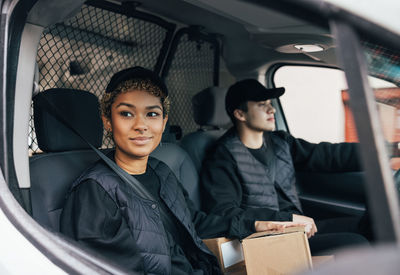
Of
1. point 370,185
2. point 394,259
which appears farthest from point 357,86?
point 394,259

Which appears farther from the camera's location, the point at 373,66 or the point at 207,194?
the point at 207,194

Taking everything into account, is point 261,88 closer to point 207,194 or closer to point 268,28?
point 268,28

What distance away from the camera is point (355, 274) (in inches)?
23.5

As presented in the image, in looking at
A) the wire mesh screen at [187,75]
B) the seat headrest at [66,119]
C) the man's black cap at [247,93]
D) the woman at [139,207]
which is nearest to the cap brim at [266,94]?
the man's black cap at [247,93]

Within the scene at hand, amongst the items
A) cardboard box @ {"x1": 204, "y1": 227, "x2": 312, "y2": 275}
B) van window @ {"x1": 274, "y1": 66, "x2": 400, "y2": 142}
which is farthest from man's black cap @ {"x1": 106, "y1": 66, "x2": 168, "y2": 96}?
van window @ {"x1": 274, "y1": 66, "x2": 400, "y2": 142}

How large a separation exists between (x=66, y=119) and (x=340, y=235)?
1.43m

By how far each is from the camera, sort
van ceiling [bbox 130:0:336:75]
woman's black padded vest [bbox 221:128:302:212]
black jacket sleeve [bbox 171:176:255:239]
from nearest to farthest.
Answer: black jacket sleeve [bbox 171:176:255:239] < van ceiling [bbox 130:0:336:75] < woman's black padded vest [bbox 221:128:302:212]

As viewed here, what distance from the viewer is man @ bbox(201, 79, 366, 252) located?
89.5 inches

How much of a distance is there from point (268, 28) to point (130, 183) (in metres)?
1.19

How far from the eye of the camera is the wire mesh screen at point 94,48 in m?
2.22

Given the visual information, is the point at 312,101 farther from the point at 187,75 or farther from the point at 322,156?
the point at 187,75

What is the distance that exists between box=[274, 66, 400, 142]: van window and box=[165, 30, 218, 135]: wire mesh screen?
47 cm

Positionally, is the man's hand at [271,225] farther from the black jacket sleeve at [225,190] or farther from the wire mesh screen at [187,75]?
the wire mesh screen at [187,75]

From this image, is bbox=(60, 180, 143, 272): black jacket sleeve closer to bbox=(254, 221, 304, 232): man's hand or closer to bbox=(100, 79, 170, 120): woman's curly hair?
bbox=(100, 79, 170, 120): woman's curly hair
